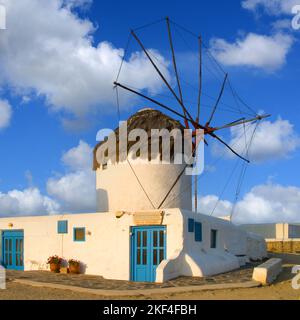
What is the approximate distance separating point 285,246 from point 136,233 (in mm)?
24745

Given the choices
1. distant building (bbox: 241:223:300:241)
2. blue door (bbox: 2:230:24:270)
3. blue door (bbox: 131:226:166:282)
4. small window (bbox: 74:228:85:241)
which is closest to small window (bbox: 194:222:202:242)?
blue door (bbox: 131:226:166:282)

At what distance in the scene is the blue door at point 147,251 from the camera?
17.8 m

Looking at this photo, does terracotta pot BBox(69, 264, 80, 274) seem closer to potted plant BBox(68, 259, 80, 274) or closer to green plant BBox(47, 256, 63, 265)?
potted plant BBox(68, 259, 80, 274)

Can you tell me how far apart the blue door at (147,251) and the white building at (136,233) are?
4 centimetres

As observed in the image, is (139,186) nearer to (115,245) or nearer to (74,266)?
(115,245)

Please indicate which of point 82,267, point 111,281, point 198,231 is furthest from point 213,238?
point 82,267

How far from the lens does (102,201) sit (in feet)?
75.3

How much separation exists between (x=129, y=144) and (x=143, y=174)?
5.34ft

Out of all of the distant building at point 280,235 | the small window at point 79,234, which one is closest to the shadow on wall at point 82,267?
the small window at point 79,234

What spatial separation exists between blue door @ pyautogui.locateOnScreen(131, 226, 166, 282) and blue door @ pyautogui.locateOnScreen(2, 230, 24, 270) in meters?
6.69

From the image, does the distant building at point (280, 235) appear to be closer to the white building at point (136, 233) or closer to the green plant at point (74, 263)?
the white building at point (136, 233)

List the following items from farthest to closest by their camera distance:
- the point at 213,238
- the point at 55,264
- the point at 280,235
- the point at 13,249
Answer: the point at 280,235, the point at 13,249, the point at 213,238, the point at 55,264

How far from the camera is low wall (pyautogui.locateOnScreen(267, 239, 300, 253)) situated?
39.3m
